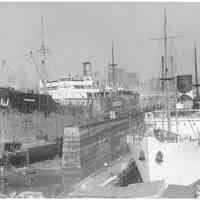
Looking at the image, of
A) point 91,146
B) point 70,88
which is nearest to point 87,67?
point 70,88

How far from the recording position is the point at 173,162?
41.7 ft

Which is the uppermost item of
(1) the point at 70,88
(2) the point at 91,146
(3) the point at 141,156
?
(1) the point at 70,88

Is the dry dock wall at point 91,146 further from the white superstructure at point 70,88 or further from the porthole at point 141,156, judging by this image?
the white superstructure at point 70,88

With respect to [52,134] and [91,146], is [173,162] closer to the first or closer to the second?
[91,146]

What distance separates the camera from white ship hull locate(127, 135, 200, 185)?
12633 mm

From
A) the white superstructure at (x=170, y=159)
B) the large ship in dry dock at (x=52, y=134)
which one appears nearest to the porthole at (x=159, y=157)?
the white superstructure at (x=170, y=159)

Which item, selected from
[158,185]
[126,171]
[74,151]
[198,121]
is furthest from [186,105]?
[158,185]

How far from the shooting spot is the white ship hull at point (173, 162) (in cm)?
1263

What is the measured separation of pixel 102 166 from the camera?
18609 millimetres

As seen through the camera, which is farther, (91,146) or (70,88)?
(70,88)

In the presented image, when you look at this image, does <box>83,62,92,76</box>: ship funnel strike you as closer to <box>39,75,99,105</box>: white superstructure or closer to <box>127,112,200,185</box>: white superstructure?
<box>39,75,99,105</box>: white superstructure

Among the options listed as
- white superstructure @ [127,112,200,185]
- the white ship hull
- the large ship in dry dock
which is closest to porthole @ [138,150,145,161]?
white superstructure @ [127,112,200,185]

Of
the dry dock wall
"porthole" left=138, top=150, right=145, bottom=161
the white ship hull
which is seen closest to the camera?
the white ship hull

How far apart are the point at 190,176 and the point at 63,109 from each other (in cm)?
1280
